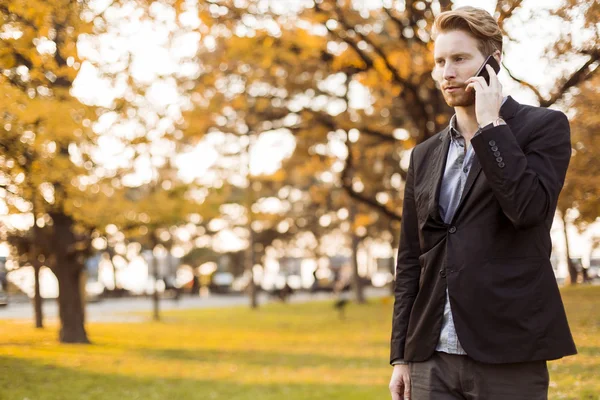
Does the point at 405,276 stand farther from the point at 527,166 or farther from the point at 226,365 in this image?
the point at 226,365

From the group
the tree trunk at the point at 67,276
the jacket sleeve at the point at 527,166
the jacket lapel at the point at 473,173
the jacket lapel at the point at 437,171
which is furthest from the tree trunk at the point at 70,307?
the jacket sleeve at the point at 527,166

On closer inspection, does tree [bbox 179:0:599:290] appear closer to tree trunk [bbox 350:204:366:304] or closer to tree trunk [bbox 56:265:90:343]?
tree trunk [bbox 56:265:90:343]

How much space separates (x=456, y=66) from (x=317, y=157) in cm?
1846

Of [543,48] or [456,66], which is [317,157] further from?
[456,66]

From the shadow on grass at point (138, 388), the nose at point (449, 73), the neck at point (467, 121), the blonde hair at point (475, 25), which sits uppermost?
the blonde hair at point (475, 25)

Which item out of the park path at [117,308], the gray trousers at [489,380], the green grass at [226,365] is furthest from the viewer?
the park path at [117,308]

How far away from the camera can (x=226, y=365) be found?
14266 millimetres

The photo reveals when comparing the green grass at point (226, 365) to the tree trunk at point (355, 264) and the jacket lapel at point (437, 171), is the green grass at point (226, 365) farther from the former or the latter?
the tree trunk at point (355, 264)

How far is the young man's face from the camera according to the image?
2801mm

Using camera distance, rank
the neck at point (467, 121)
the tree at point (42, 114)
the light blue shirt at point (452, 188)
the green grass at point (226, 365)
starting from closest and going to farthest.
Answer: the light blue shirt at point (452, 188), the neck at point (467, 121), the tree at point (42, 114), the green grass at point (226, 365)

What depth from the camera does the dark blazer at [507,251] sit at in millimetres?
2588

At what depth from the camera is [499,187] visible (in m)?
2.57

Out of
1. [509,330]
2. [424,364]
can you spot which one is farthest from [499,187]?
[424,364]

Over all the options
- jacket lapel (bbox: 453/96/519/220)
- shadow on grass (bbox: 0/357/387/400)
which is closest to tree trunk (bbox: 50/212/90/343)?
shadow on grass (bbox: 0/357/387/400)
